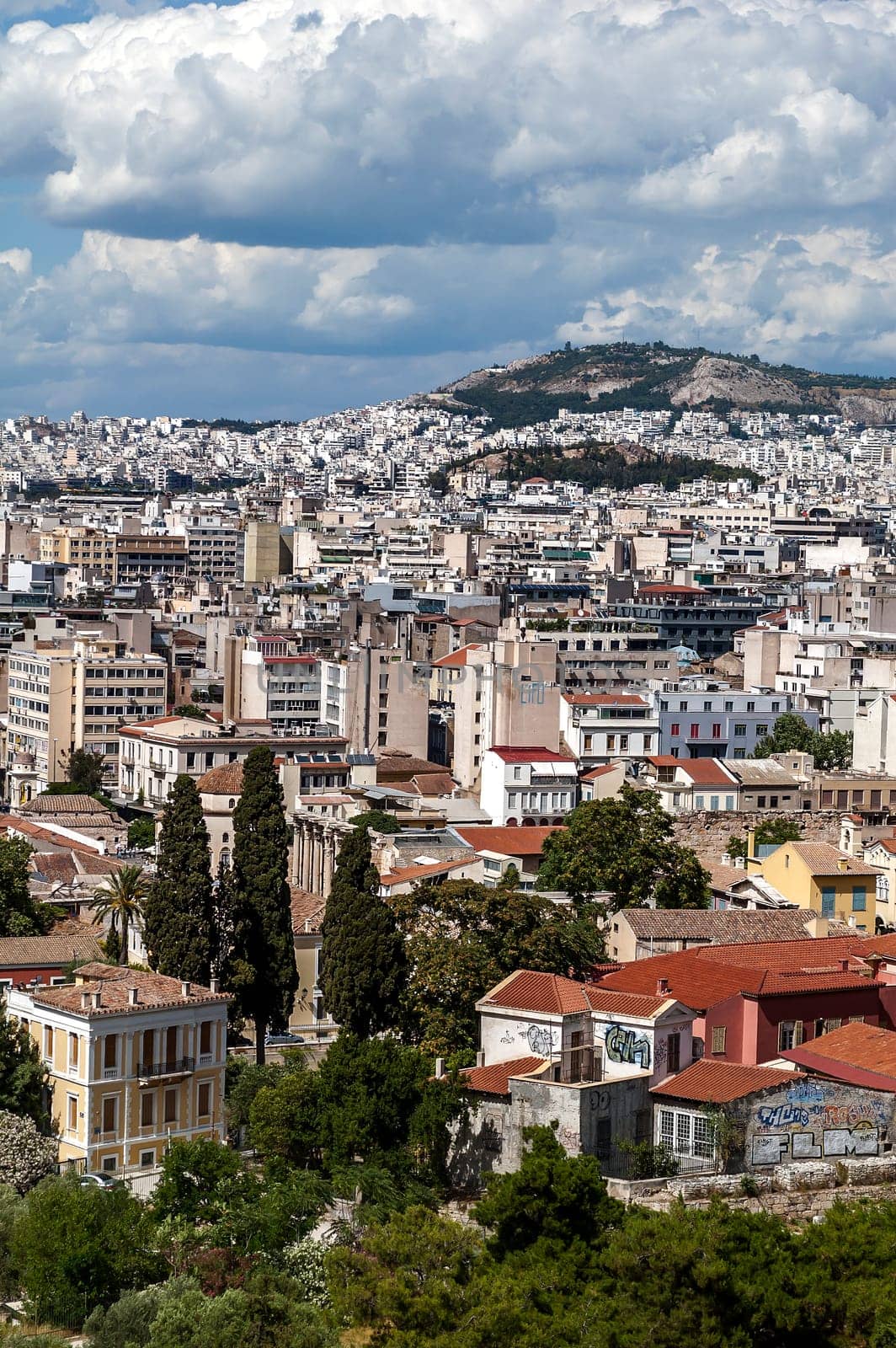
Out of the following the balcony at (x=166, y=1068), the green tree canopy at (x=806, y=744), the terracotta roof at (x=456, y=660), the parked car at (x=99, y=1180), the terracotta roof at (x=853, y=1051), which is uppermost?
the terracotta roof at (x=456, y=660)

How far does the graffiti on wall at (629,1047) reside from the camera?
105 ft

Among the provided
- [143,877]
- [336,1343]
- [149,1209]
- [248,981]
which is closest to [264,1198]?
[149,1209]

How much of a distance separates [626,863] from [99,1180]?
57.9ft

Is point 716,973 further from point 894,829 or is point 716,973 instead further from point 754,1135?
point 894,829

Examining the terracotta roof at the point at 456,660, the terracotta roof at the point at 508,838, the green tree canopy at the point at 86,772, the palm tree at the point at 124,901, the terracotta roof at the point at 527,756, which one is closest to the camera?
the palm tree at the point at 124,901

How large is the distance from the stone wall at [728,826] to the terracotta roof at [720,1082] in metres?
21.5

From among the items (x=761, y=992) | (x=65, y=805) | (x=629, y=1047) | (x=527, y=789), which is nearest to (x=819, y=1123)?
(x=629, y=1047)

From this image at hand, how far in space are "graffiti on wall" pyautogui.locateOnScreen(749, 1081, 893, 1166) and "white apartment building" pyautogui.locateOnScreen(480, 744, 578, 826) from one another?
28.7 m

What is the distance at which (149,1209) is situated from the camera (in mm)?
29406

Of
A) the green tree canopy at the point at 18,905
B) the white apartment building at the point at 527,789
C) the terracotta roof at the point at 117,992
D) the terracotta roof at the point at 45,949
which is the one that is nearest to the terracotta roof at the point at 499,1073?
the terracotta roof at the point at 117,992

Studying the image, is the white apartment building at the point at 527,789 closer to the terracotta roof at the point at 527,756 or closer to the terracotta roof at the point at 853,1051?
the terracotta roof at the point at 527,756

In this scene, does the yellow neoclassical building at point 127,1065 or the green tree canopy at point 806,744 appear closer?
the yellow neoclassical building at point 127,1065

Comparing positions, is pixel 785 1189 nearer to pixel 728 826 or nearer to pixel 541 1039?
pixel 541 1039

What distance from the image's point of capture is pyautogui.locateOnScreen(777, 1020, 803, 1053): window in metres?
34.0
